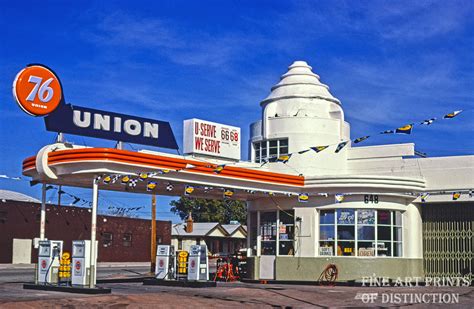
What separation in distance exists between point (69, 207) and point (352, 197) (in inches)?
1204

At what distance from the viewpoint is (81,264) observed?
2228cm

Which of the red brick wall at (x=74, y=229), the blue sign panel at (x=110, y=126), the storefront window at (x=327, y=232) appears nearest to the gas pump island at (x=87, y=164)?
the blue sign panel at (x=110, y=126)

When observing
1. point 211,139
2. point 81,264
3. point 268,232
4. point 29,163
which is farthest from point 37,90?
point 268,232

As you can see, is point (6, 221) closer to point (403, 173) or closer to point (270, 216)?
point (270, 216)

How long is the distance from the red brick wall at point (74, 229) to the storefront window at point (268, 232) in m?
24.0

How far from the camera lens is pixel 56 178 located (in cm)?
2423

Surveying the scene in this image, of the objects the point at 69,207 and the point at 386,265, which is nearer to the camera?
the point at 386,265

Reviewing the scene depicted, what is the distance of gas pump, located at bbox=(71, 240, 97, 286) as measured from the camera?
873 inches

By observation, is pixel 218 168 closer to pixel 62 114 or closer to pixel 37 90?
pixel 62 114

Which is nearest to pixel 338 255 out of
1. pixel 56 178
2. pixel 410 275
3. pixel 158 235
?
pixel 410 275

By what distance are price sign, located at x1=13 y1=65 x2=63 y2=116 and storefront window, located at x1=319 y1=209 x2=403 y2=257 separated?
40.0 feet

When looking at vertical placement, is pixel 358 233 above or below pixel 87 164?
below

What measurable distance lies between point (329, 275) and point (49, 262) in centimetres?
1150

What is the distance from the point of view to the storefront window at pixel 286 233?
30266 millimetres
